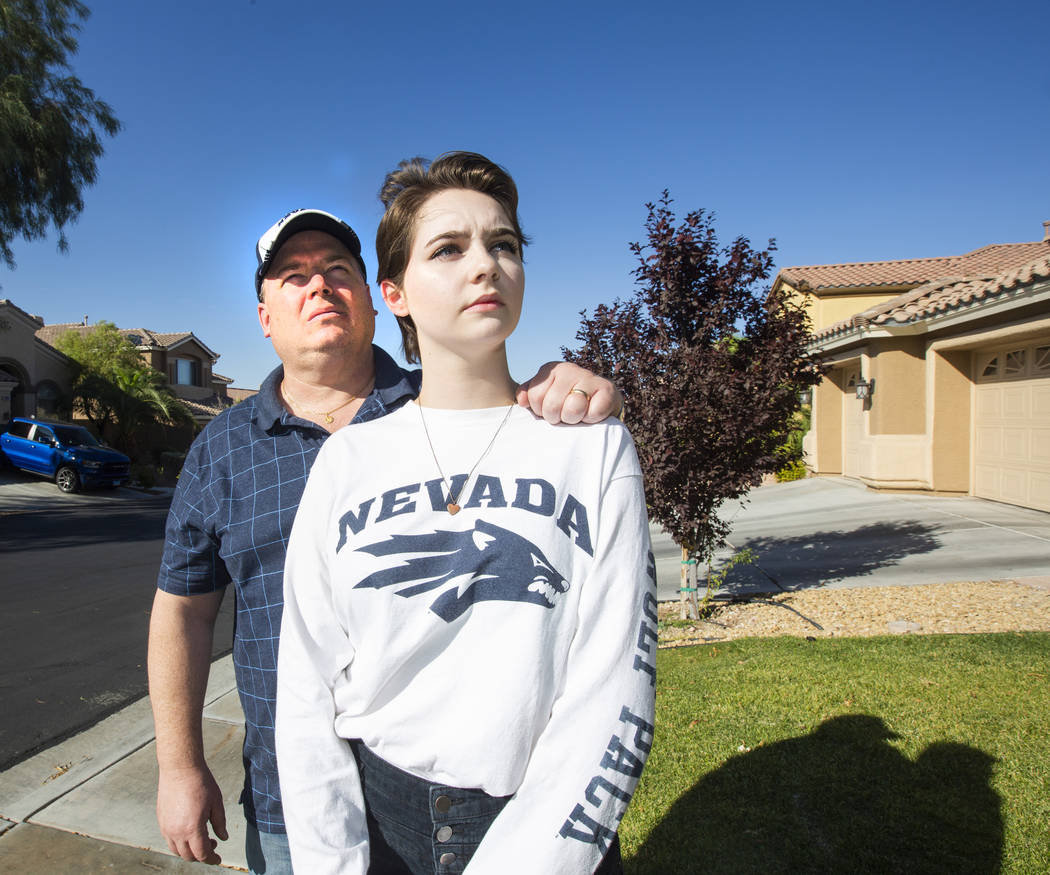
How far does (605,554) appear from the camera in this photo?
1195 mm

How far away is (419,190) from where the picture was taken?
1.48 meters

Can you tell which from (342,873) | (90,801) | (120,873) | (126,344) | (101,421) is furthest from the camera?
(126,344)

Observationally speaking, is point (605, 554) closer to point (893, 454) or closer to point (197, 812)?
point (197, 812)

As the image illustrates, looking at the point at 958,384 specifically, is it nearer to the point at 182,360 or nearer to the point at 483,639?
the point at 483,639

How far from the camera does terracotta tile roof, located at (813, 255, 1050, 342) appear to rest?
9250mm

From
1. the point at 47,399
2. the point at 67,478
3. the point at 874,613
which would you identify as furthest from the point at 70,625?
the point at 47,399

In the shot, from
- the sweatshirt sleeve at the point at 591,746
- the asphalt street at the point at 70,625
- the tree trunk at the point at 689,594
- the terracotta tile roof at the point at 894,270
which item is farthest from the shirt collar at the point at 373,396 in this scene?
the terracotta tile roof at the point at 894,270

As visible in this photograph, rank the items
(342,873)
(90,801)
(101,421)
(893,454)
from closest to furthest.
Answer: (342,873)
(90,801)
(893,454)
(101,421)

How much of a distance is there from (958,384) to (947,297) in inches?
63.2

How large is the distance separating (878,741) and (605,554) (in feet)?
10.7

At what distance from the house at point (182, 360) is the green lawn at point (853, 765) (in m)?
32.8

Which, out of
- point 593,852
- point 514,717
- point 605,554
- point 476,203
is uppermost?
point 476,203

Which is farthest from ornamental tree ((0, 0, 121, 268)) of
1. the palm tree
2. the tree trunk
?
the tree trunk

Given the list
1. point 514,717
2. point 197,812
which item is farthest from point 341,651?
point 197,812
